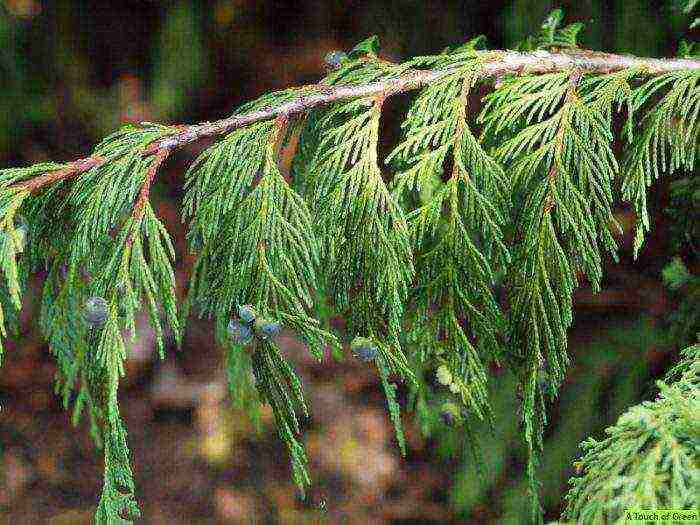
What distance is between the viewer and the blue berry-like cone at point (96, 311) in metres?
1.02

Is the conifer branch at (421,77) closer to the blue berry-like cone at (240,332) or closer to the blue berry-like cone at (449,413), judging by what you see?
the blue berry-like cone at (240,332)

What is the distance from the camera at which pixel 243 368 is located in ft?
5.15

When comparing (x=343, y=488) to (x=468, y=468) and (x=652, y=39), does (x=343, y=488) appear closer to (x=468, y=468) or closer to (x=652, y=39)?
(x=468, y=468)

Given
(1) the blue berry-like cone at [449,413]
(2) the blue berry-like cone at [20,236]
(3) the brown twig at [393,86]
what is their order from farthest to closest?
(1) the blue berry-like cone at [449,413], (3) the brown twig at [393,86], (2) the blue berry-like cone at [20,236]

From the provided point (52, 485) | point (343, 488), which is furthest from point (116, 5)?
point (343, 488)

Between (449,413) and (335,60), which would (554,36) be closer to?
(335,60)

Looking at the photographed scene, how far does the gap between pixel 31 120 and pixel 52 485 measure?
1528 millimetres

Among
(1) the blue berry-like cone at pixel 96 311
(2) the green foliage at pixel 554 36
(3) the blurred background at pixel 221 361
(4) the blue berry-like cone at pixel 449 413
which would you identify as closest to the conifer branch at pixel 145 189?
(1) the blue berry-like cone at pixel 96 311

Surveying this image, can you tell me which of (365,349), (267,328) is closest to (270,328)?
(267,328)

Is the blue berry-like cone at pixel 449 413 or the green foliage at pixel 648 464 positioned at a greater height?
the green foliage at pixel 648 464

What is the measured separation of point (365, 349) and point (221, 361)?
8.47ft

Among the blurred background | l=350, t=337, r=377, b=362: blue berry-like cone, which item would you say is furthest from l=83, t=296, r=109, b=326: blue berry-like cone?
the blurred background

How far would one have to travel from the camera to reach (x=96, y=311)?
3.36ft

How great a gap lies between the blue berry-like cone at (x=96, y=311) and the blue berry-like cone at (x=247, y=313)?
18cm
